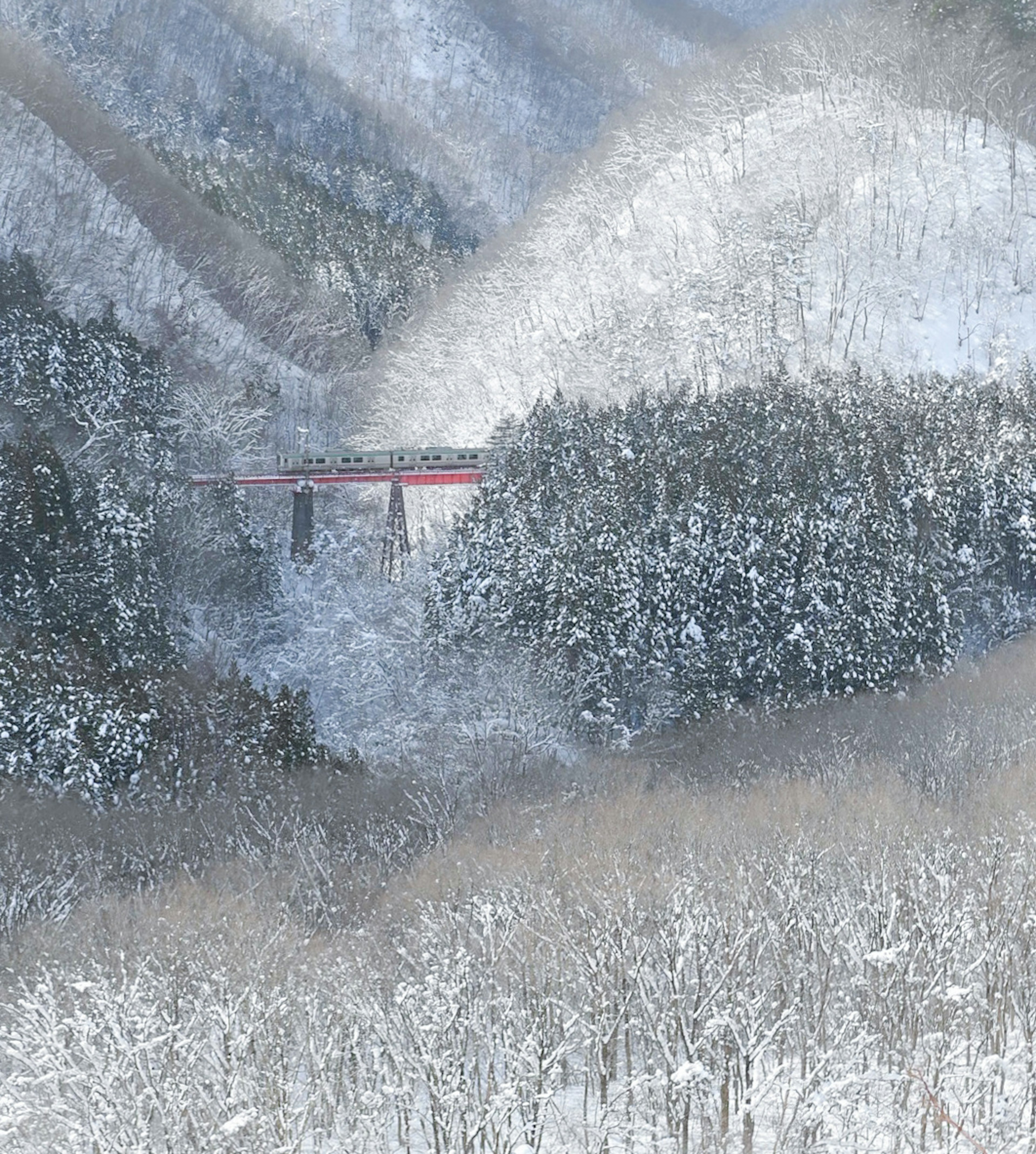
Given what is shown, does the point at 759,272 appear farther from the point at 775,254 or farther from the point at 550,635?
the point at 550,635

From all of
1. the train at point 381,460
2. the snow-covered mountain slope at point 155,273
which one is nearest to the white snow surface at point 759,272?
the train at point 381,460

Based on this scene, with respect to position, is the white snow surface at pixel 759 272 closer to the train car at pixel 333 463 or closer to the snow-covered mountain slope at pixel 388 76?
the train car at pixel 333 463

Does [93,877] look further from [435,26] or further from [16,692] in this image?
[435,26]

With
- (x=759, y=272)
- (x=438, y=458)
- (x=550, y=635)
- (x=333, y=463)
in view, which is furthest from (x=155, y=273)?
(x=550, y=635)

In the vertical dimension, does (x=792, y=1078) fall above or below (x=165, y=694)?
below

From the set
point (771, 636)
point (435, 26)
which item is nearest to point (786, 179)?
point (771, 636)

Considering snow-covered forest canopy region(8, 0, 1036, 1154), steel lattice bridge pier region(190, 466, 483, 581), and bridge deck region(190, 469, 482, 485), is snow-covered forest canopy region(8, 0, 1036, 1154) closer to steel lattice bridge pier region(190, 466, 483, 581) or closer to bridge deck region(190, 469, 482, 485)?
steel lattice bridge pier region(190, 466, 483, 581)

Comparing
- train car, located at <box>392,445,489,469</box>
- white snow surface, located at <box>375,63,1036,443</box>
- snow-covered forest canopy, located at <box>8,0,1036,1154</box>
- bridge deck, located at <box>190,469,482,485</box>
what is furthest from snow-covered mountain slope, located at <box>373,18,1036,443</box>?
bridge deck, located at <box>190,469,482,485</box>
